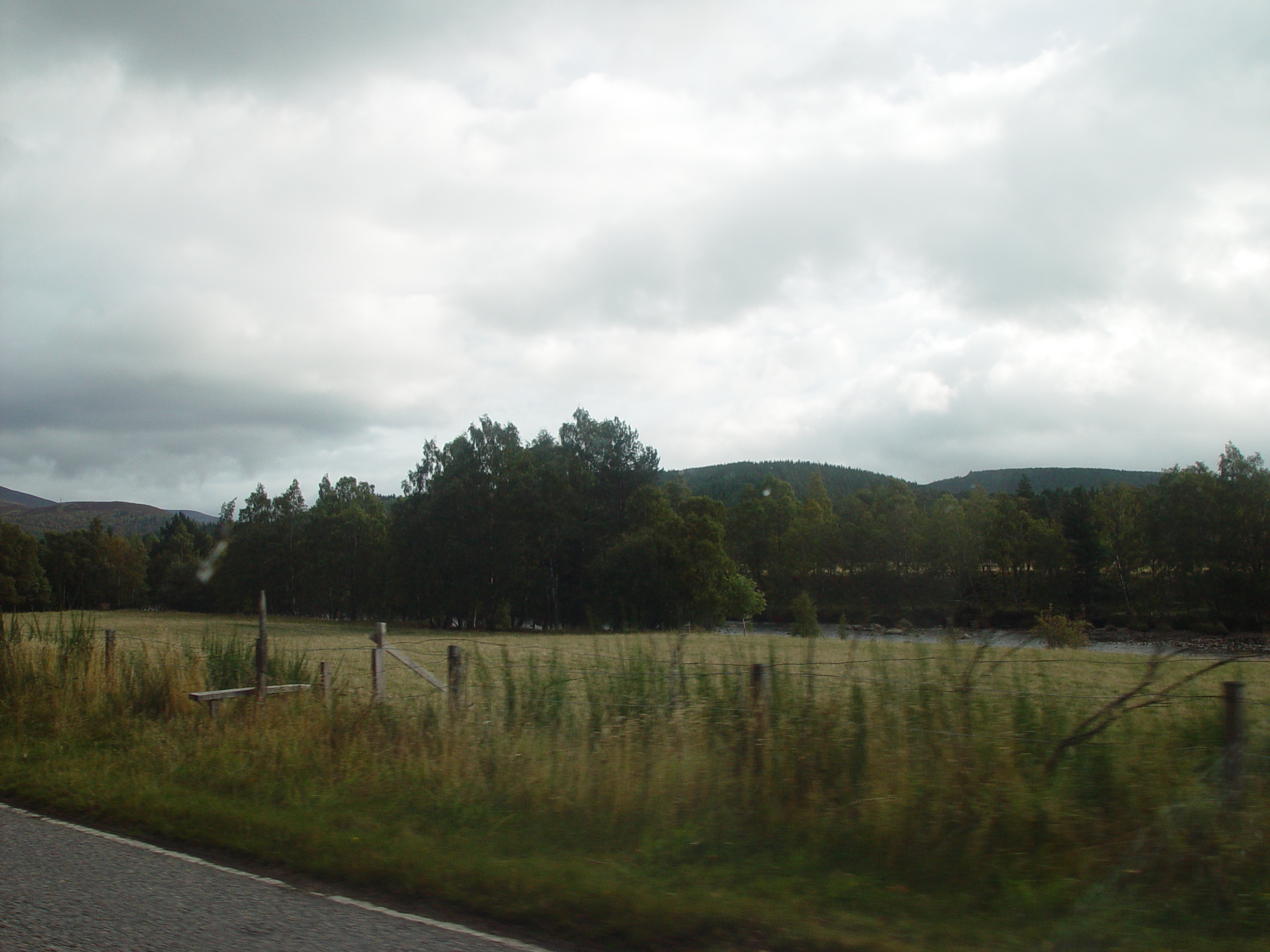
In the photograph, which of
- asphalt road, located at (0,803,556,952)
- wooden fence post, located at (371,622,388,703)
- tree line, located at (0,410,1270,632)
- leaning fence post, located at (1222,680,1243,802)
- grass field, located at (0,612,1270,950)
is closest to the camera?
asphalt road, located at (0,803,556,952)

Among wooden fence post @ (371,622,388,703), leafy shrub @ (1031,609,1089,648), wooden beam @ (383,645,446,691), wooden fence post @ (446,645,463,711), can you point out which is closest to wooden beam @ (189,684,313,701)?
wooden fence post @ (371,622,388,703)

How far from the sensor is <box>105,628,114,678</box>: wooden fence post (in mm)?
13688

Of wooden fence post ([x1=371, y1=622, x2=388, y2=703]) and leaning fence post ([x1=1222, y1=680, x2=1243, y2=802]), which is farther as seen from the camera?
wooden fence post ([x1=371, y1=622, x2=388, y2=703])

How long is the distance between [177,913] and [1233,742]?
6787mm

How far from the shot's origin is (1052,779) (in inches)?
248

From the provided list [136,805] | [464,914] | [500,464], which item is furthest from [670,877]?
[500,464]

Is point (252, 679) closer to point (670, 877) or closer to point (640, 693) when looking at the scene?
point (640, 693)

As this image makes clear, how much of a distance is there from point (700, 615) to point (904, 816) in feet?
181

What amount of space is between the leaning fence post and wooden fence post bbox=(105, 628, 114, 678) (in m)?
14.4

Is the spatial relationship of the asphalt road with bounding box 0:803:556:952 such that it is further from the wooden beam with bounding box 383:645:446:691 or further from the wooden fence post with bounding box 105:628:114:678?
the wooden fence post with bounding box 105:628:114:678

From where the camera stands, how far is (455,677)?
9.84m

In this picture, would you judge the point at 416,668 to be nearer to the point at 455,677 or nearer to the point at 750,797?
the point at 455,677

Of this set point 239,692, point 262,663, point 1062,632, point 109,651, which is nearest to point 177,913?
point 239,692

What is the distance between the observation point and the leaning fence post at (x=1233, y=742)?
5613 millimetres
